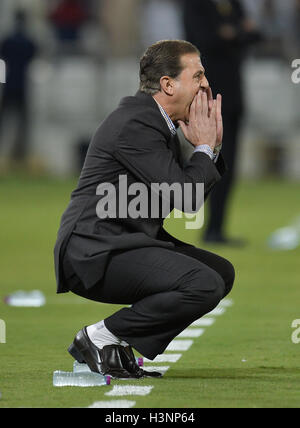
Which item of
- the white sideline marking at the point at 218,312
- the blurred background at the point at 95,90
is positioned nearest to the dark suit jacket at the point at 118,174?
the white sideline marking at the point at 218,312

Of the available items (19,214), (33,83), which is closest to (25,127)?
(33,83)

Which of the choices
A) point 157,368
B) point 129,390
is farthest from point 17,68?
point 129,390

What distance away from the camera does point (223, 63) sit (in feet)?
40.8

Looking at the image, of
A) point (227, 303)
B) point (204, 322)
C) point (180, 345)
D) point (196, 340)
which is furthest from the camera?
point (227, 303)

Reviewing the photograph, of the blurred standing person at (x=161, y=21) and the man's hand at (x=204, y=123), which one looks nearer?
the man's hand at (x=204, y=123)

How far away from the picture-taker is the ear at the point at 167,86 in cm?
632

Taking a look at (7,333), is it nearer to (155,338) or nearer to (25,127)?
(155,338)

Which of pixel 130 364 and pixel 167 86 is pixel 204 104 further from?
pixel 130 364

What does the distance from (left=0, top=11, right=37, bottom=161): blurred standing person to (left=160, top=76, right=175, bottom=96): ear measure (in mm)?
14359

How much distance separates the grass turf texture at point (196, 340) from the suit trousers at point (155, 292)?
22 centimetres

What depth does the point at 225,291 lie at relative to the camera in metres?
6.46

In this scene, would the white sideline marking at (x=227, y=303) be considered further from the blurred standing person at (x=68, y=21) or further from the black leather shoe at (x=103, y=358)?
the blurred standing person at (x=68, y=21)

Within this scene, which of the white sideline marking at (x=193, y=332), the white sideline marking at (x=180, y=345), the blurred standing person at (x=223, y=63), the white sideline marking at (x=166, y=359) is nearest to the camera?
the white sideline marking at (x=166, y=359)

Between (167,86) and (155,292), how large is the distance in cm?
95
